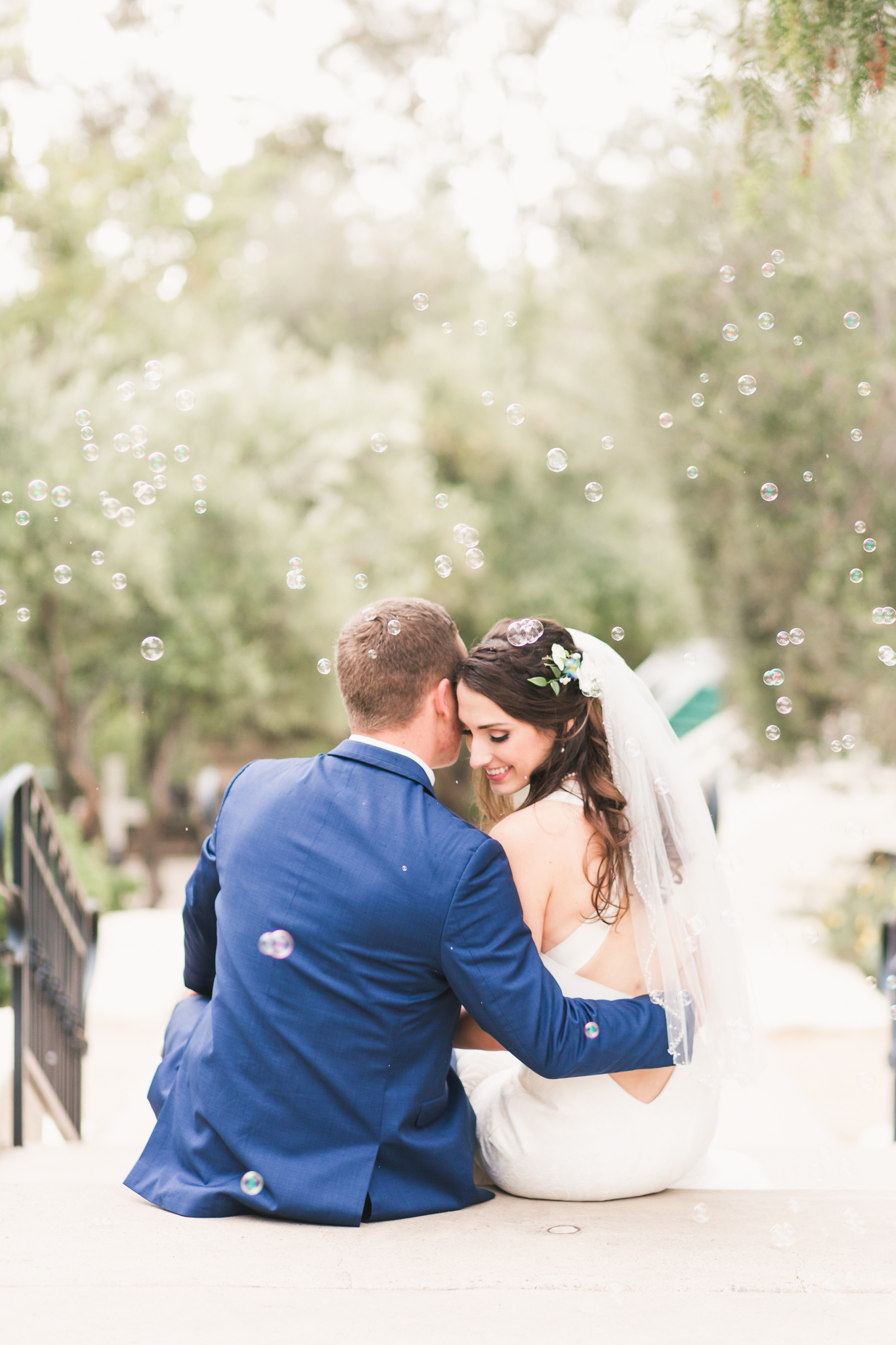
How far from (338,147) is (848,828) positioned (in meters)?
13.1

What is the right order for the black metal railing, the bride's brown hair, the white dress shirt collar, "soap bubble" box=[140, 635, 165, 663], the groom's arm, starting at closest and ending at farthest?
the groom's arm
the white dress shirt collar
the bride's brown hair
the black metal railing
"soap bubble" box=[140, 635, 165, 663]

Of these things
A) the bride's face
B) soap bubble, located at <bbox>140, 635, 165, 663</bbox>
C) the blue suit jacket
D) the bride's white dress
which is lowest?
the bride's white dress

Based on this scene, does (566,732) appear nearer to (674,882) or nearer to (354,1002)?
(674,882)

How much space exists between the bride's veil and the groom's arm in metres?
0.19

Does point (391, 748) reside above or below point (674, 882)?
above

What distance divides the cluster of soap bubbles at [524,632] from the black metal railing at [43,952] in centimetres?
167

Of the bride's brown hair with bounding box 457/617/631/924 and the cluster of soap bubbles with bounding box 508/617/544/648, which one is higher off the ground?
the cluster of soap bubbles with bounding box 508/617/544/648

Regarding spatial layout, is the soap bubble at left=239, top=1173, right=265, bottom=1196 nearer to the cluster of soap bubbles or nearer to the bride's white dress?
the bride's white dress

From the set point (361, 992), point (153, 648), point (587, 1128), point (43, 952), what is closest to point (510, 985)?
point (361, 992)

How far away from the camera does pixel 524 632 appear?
2449 millimetres

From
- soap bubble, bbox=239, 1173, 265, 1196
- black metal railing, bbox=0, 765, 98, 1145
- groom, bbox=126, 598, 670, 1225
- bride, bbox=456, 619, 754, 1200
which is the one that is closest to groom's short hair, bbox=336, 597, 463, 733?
groom, bbox=126, 598, 670, 1225

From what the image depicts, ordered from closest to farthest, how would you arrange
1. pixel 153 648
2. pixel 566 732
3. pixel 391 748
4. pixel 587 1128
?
pixel 391 748 → pixel 587 1128 → pixel 566 732 → pixel 153 648

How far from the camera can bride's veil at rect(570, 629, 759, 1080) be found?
2393 mm

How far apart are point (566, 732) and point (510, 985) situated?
23.7 inches
